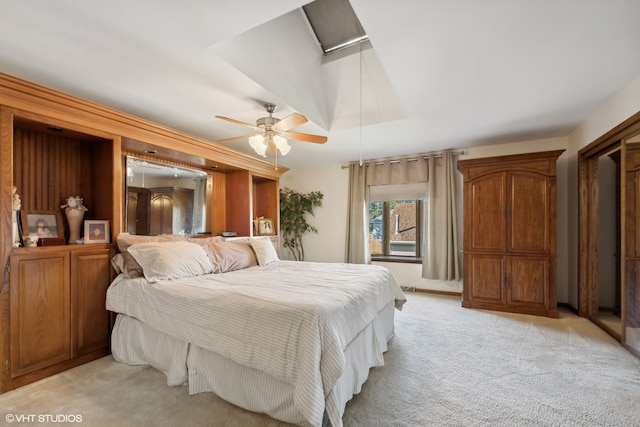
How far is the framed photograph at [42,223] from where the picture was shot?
7.41 feet

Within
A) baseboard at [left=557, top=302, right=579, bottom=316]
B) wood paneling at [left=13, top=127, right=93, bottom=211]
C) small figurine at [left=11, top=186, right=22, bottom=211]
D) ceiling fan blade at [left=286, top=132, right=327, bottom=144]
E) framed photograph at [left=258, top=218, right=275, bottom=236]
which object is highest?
ceiling fan blade at [left=286, top=132, right=327, bottom=144]

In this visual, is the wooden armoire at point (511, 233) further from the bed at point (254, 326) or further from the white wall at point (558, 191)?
the bed at point (254, 326)

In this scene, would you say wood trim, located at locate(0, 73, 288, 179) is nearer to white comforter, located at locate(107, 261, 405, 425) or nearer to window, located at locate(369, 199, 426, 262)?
white comforter, located at locate(107, 261, 405, 425)

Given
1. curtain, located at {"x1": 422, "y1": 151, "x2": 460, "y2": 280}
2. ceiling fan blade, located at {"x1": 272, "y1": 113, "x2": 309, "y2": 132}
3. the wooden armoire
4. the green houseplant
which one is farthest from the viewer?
the green houseplant

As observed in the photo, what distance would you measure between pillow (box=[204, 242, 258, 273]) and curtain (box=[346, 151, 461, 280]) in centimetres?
227

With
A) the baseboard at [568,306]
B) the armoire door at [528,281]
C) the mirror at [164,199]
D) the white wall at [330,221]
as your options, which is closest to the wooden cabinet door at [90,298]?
the mirror at [164,199]

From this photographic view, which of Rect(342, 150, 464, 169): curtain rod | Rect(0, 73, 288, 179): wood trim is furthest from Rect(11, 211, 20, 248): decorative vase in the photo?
Rect(342, 150, 464, 169): curtain rod

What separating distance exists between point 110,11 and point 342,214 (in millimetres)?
4205

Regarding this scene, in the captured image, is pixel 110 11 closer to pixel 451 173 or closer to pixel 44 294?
pixel 44 294

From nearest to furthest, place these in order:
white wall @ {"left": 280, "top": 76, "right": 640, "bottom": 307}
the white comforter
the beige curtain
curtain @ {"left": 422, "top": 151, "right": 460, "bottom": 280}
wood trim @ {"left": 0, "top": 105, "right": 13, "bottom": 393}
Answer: the white comforter → wood trim @ {"left": 0, "top": 105, "right": 13, "bottom": 393} → white wall @ {"left": 280, "top": 76, "right": 640, "bottom": 307} → curtain @ {"left": 422, "top": 151, "right": 460, "bottom": 280} → the beige curtain

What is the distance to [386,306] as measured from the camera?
→ 2535 millimetres

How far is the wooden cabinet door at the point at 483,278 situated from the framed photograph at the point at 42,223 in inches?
179

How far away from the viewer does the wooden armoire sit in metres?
3.32

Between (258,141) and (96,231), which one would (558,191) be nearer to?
(258,141)
